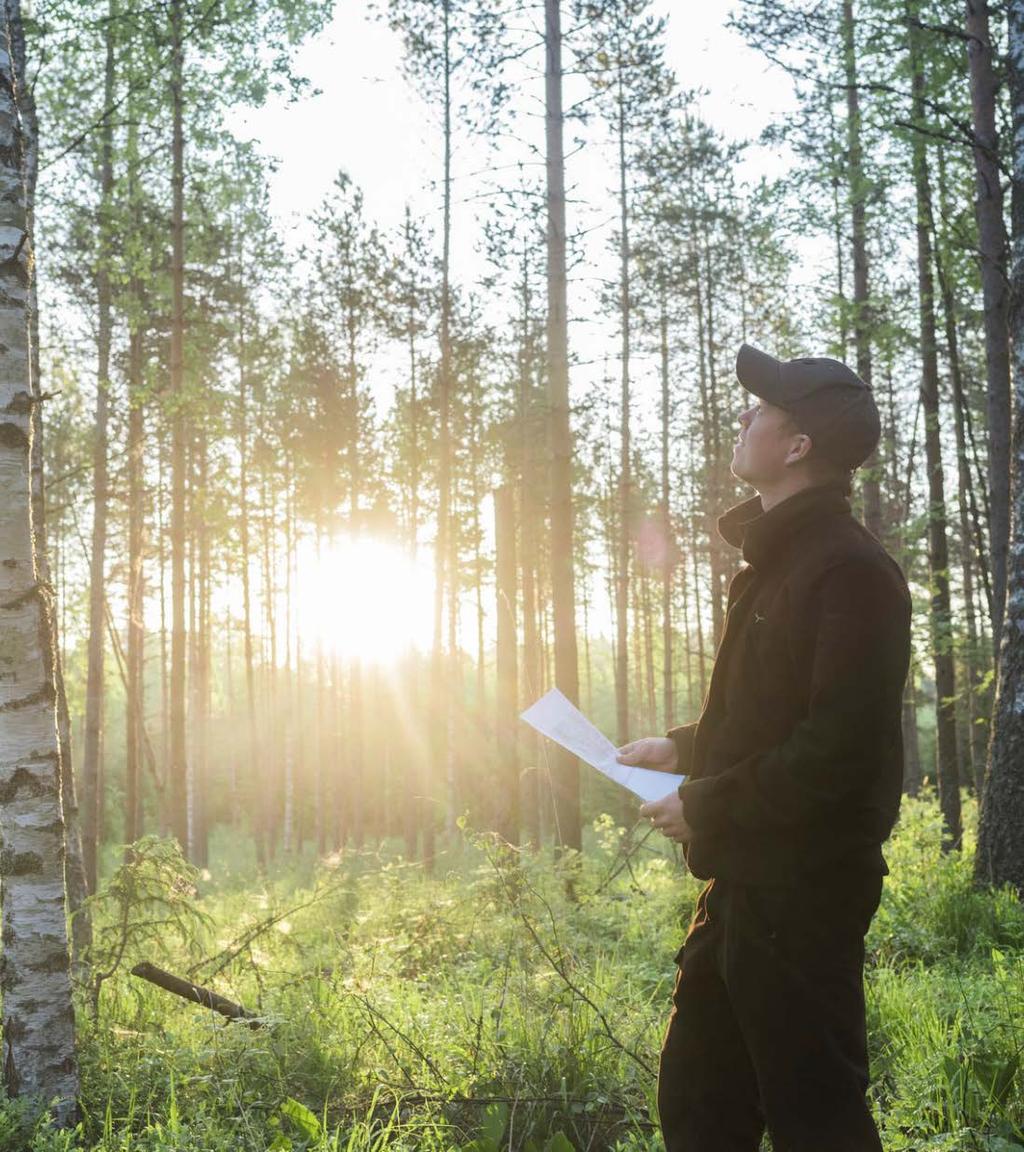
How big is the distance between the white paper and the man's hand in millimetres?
160

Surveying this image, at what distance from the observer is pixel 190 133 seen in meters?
Result: 11.3

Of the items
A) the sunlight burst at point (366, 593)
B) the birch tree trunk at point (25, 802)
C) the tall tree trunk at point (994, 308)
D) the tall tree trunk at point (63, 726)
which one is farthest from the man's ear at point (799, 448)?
the sunlight burst at point (366, 593)

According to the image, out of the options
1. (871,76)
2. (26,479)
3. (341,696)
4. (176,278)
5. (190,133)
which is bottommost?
(341,696)

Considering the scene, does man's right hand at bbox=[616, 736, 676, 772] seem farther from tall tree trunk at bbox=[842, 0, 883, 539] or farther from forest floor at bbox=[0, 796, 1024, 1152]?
tall tree trunk at bbox=[842, 0, 883, 539]

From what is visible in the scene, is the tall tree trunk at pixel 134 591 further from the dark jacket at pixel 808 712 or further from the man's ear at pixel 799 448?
the man's ear at pixel 799 448

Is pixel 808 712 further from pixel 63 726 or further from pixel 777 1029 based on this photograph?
pixel 63 726

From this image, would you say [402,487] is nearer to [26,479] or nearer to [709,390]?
[709,390]

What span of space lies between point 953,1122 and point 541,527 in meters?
22.5

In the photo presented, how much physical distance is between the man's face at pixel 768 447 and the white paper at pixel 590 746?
80 cm

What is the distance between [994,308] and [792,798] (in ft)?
31.7

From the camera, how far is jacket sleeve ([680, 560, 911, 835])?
2074 mm

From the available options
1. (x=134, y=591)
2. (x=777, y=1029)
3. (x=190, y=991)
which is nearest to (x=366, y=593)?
(x=134, y=591)

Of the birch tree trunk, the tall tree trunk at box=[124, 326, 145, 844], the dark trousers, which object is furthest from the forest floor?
the tall tree trunk at box=[124, 326, 145, 844]

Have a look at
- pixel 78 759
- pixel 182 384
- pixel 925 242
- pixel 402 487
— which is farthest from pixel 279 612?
pixel 925 242
